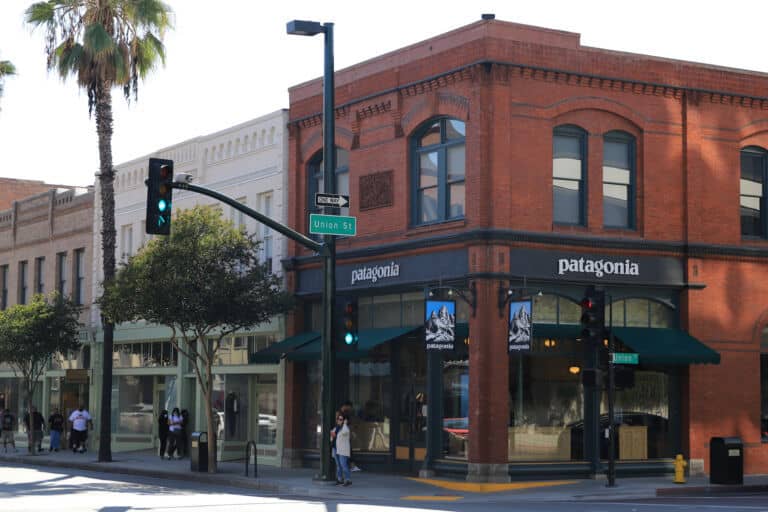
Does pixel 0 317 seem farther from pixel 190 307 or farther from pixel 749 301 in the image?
pixel 749 301

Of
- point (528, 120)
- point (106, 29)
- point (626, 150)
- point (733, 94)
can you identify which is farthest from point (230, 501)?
point (106, 29)

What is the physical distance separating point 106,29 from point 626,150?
52.5 ft

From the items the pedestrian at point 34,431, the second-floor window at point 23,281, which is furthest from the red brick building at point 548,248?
the second-floor window at point 23,281

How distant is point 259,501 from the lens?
23734 millimetres

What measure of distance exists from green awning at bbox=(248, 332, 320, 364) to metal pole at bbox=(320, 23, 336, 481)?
5.49m

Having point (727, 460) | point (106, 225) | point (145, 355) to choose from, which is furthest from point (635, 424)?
point (145, 355)

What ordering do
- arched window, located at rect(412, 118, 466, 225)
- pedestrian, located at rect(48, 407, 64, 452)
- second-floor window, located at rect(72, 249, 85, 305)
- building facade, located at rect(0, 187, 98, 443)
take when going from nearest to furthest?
arched window, located at rect(412, 118, 466, 225) < pedestrian, located at rect(48, 407, 64, 452) < building facade, located at rect(0, 187, 98, 443) < second-floor window, located at rect(72, 249, 85, 305)

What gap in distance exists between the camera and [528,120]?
Answer: 1109 inches

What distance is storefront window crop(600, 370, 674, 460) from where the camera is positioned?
94.8 feet

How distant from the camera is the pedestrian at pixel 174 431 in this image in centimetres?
3800

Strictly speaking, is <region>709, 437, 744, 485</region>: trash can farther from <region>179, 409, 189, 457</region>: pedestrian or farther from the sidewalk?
<region>179, 409, 189, 457</region>: pedestrian

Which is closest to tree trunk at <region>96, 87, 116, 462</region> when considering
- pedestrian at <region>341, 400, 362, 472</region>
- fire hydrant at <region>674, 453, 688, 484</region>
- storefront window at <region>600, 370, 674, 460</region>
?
pedestrian at <region>341, 400, 362, 472</region>

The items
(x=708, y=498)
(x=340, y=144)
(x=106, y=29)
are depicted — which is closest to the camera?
(x=708, y=498)

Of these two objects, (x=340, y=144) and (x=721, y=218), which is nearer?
(x=721, y=218)
